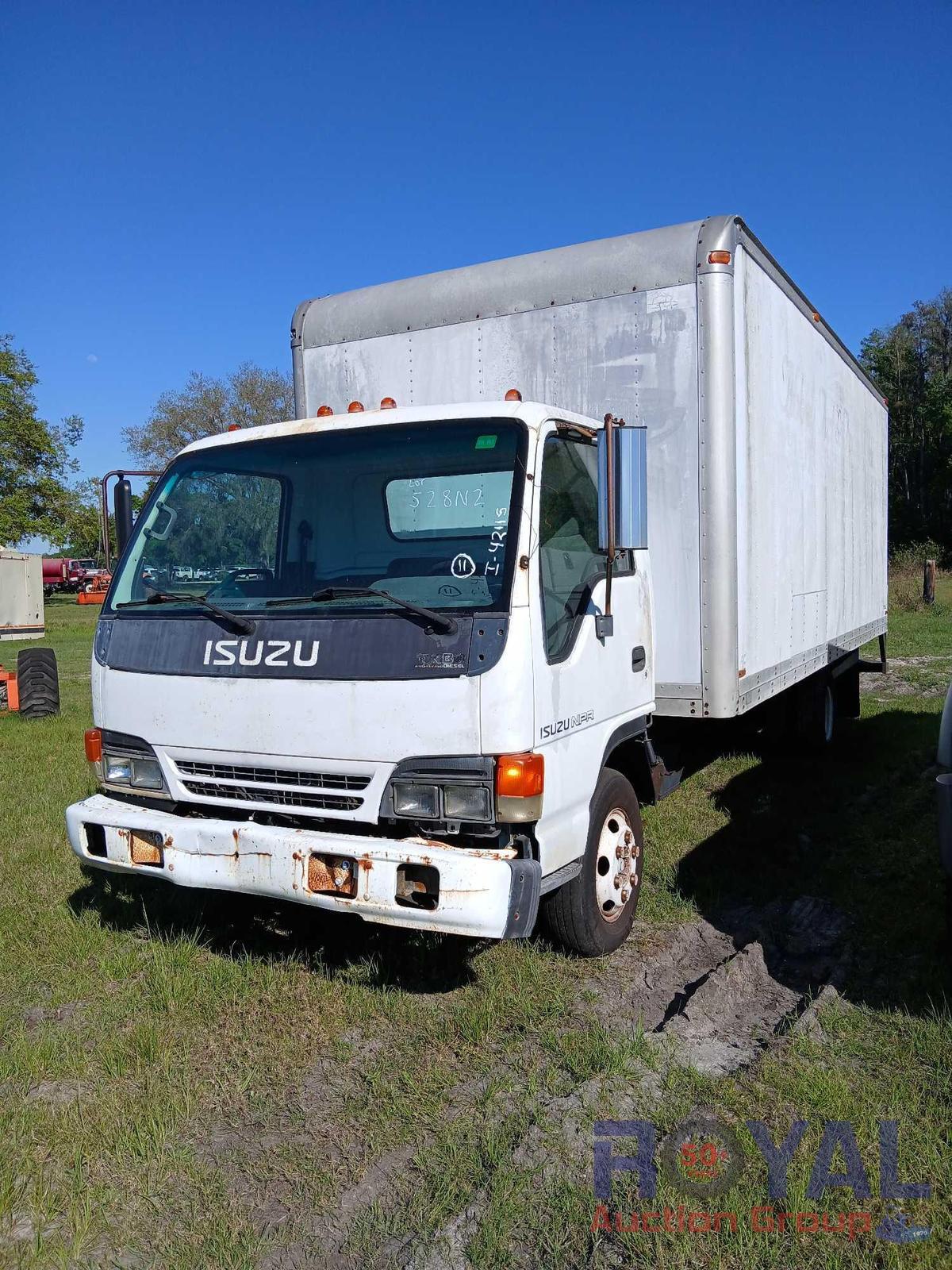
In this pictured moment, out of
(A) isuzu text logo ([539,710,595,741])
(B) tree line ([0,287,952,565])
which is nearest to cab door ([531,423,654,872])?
(A) isuzu text logo ([539,710,595,741])

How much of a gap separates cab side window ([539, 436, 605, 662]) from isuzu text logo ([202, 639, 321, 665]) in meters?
0.95

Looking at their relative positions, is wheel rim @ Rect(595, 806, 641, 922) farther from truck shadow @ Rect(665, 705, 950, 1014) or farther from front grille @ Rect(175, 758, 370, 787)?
front grille @ Rect(175, 758, 370, 787)

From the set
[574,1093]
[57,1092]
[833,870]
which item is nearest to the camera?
[574,1093]

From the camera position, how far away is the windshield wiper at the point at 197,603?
13.1 feet

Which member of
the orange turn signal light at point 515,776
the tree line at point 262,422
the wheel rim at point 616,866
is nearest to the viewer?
the orange turn signal light at point 515,776

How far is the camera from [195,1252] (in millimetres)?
2688

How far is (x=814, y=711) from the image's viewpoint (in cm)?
823

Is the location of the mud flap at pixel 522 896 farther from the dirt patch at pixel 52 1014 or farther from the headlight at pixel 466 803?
the dirt patch at pixel 52 1014

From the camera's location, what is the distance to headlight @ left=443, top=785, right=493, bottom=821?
362 centimetres

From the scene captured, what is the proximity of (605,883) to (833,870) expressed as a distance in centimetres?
196

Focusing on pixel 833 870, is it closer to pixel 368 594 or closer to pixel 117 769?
pixel 368 594

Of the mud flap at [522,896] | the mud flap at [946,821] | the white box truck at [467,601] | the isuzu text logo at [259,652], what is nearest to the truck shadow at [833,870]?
the mud flap at [946,821]

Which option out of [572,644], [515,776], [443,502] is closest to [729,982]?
[515,776]

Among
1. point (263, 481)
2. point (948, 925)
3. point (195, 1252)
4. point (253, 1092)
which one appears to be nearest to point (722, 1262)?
point (195, 1252)
